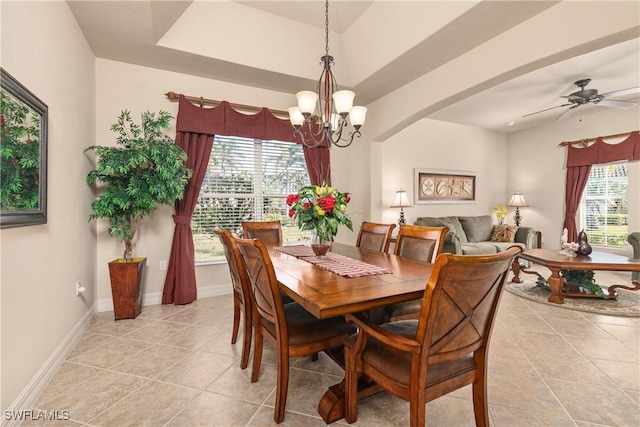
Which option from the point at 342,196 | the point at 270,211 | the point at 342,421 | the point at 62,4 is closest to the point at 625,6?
the point at 342,196

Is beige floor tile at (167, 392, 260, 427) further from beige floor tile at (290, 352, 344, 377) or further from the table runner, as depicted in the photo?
the table runner

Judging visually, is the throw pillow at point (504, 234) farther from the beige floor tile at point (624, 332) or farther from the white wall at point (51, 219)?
the white wall at point (51, 219)

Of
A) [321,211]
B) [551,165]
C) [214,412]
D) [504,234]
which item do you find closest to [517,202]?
[504,234]

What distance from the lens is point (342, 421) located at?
60.8 inches

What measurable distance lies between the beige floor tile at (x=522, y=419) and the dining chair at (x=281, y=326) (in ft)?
2.97

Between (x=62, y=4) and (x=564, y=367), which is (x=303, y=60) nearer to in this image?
(x=62, y=4)

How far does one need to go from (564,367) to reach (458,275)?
1.83 metres

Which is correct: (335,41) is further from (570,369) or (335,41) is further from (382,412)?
(570,369)

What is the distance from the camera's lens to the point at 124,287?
9.53 ft

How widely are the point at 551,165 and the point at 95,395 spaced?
7.77m

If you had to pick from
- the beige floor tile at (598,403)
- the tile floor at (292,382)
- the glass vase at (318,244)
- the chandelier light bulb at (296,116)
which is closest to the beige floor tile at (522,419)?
the tile floor at (292,382)

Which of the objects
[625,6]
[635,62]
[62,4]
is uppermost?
[635,62]

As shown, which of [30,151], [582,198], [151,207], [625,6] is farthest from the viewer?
[582,198]

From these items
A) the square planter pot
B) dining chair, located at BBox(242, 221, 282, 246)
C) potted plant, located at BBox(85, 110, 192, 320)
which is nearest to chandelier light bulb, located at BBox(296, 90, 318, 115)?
dining chair, located at BBox(242, 221, 282, 246)
